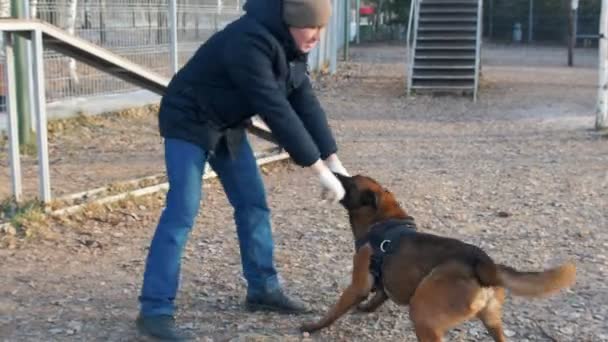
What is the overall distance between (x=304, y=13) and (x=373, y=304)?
5.59 feet

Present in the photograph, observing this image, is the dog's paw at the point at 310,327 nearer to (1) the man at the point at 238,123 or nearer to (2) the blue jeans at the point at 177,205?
(1) the man at the point at 238,123

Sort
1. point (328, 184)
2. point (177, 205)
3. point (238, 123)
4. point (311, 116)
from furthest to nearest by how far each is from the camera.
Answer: point (311, 116) < point (238, 123) < point (177, 205) < point (328, 184)

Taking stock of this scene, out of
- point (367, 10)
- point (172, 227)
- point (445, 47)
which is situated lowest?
point (172, 227)

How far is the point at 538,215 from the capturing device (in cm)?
648

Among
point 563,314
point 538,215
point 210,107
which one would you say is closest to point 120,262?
point 210,107

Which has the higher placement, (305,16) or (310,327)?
(305,16)

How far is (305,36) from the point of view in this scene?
368 centimetres

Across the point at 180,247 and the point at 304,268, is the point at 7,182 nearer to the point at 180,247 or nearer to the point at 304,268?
the point at 304,268

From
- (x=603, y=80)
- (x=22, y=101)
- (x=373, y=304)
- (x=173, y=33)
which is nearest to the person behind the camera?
(x=373, y=304)

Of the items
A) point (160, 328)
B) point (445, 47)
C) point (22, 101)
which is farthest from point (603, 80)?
point (160, 328)

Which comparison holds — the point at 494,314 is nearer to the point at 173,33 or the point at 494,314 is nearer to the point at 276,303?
the point at 276,303

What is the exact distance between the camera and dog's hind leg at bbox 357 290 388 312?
14.4 feet

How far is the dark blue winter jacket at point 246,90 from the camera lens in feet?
11.9

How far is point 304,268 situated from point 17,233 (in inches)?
81.6
